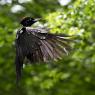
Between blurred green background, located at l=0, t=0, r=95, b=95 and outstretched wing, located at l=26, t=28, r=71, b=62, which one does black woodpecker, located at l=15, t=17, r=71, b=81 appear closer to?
outstretched wing, located at l=26, t=28, r=71, b=62

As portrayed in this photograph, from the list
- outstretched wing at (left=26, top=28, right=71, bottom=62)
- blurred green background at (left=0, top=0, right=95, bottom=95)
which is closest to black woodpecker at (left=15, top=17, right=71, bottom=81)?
outstretched wing at (left=26, top=28, right=71, bottom=62)

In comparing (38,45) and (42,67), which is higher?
(38,45)

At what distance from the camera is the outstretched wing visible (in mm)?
3343

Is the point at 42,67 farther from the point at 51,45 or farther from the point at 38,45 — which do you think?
the point at 51,45

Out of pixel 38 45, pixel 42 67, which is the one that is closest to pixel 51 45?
pixel 38 45

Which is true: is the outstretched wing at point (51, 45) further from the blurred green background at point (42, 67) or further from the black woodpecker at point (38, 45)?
the blurred green background at point (42, 67)

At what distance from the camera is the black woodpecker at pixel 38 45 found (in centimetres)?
338

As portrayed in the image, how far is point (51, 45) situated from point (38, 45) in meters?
0.15

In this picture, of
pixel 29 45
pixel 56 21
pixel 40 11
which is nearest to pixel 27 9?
pixel 40 11

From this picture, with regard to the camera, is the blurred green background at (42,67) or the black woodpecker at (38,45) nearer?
the black woodpecker at (38,45)

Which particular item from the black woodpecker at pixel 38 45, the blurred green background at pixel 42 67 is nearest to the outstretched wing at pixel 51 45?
the black woodpecker at pixel 38 45

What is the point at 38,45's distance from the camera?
3.55 m

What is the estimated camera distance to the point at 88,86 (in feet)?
24.7

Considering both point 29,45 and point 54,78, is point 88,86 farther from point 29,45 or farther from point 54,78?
point 29,45
